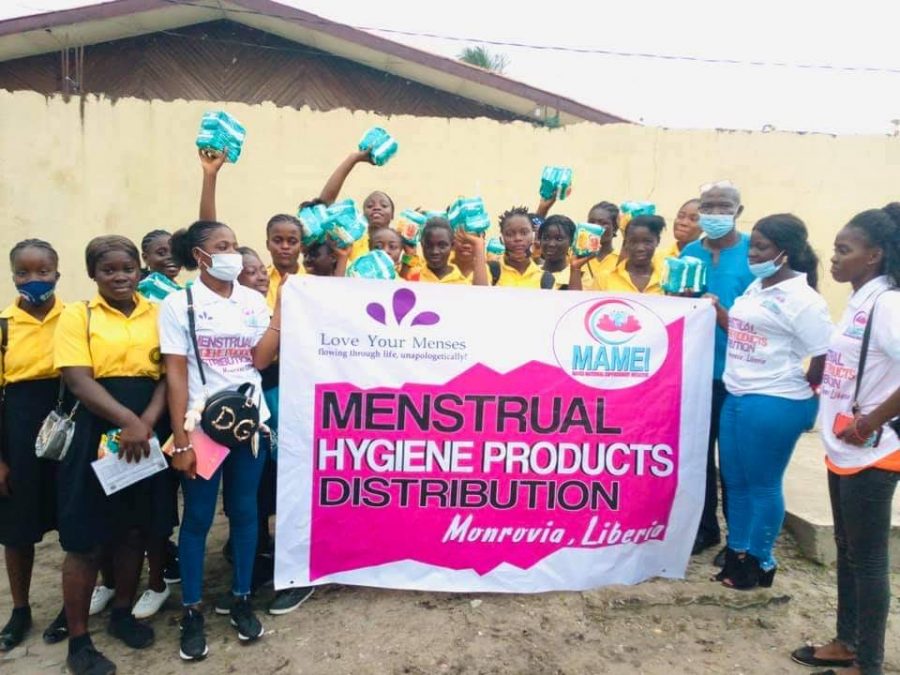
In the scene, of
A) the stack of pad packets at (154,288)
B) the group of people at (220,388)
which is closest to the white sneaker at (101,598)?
the group of people at (220,388)

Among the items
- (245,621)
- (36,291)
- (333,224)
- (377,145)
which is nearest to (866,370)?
(333,224)

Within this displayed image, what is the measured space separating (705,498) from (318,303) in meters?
2.34

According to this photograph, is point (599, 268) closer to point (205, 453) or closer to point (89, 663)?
point (205, 453)

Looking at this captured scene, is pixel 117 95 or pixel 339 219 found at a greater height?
pixel 117 95

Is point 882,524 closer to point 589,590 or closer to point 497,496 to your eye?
point 589,590

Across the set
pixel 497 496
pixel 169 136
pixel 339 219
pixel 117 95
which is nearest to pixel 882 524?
pixel 497 496

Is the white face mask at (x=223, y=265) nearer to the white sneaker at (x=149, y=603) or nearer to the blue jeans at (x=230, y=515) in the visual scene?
the blue jeans at (x=230, y=515)

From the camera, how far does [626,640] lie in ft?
→ 10.00

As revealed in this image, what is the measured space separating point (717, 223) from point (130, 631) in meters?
3.37

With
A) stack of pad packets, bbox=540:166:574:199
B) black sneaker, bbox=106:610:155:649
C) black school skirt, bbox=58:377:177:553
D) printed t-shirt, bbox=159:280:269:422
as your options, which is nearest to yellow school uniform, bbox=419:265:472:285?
stack of pad packets, bbox=540:166:574:199

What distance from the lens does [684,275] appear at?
3.46 meters

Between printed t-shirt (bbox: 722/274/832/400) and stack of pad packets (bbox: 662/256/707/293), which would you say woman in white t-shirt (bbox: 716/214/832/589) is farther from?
stack of pad packets (bbox: 662/256/707/293)

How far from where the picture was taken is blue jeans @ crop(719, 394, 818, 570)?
3.11m

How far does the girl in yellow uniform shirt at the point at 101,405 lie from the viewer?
2.66m
